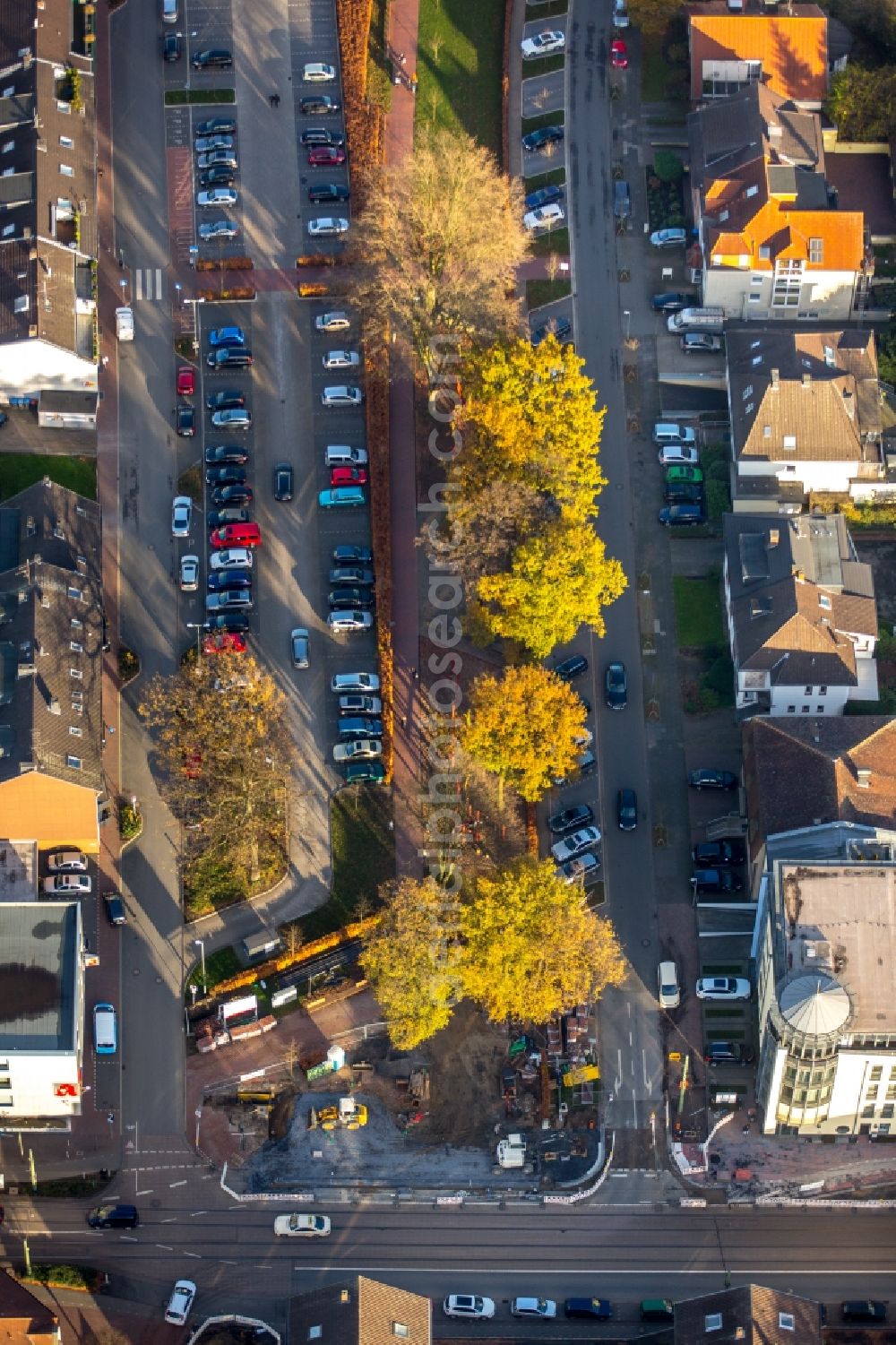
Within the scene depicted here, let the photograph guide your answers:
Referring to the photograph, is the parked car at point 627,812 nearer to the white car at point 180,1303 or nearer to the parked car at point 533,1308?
the parked car at point 533,1308

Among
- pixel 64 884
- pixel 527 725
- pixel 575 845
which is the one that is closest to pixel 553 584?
pixel 527 725

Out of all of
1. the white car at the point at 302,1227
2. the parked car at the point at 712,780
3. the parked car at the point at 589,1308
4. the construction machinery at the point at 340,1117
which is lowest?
the parked car at the point at 589,1308

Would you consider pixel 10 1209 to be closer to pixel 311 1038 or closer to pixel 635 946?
pixel 311 1038

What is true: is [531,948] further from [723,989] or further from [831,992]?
[831,992]

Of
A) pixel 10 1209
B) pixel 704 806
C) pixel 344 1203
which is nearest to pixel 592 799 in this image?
pixel 704 806

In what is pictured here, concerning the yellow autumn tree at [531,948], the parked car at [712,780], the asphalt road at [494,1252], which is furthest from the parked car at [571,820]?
the asphalt road at [494,1252]

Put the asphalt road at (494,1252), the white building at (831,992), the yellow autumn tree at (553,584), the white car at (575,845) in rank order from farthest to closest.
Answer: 1. the white car at (575,845)
2. the yellow autumn tree at (553,584)
3. the asphalt road at (494,1252)
4. the white building at (831,992)

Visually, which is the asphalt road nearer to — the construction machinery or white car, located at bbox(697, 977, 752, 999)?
the construction machinery
